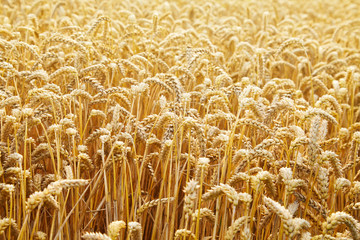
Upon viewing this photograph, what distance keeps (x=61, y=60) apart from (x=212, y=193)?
1.53m

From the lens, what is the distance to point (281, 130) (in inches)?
70.1

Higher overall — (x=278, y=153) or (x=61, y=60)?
(x=61, y=60)

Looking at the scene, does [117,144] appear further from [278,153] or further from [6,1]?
[6,1]

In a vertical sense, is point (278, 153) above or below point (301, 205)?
above

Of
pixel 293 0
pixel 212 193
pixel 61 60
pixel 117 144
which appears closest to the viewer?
pixel 212 193

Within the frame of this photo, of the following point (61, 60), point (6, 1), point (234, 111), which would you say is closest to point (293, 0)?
point (6, 1)

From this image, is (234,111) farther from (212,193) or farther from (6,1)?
(6,1)

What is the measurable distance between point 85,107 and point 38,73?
1.28 ft

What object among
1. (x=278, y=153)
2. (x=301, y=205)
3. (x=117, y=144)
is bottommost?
(x=301, y=205)

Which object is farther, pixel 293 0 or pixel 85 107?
pixel 293 0

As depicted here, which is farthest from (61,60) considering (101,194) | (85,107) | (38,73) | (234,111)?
(234,111)

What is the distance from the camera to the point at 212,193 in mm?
1264

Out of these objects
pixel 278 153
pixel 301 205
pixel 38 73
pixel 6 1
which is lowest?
pixel 301 205

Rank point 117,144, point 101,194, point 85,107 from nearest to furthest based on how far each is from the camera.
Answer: point 117,144 → point 101,194 → point 85,107
